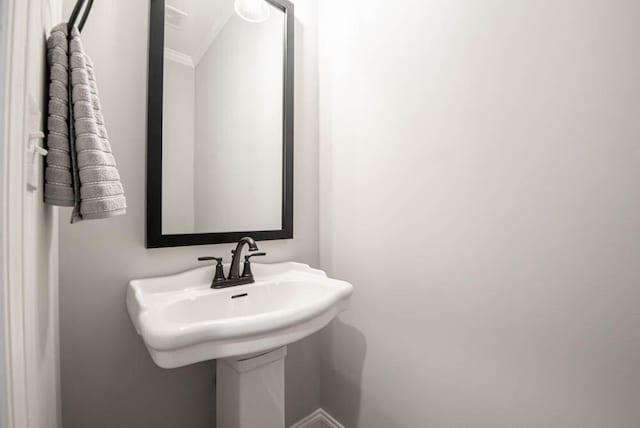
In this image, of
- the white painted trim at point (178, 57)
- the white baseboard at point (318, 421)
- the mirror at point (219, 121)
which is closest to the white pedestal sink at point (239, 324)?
the mirror at point (219, 121)

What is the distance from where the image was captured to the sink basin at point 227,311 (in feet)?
1.94

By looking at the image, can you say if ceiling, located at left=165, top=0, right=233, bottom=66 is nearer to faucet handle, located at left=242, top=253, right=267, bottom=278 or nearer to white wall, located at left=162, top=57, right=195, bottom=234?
white wall, located at left=162, top=57, right=195, bottom=234

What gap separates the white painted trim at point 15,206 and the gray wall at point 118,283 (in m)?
0.56

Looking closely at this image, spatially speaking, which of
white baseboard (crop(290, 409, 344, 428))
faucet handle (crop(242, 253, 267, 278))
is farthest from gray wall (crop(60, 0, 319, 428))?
white baseboard (crop(290, 409, 344, 428))

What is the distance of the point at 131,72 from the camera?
90cm

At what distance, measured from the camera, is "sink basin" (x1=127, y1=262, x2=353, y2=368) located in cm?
59

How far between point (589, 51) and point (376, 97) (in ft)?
2.10

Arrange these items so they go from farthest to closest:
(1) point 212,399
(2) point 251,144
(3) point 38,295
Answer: (2) point 251,144 → (1) point 212,399 → (3) point 38,295

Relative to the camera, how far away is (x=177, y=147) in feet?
3.26

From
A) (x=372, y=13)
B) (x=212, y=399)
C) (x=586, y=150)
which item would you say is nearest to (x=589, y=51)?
(x=586, y=150)

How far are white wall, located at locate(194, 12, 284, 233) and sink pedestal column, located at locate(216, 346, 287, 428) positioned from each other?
0.51 meters

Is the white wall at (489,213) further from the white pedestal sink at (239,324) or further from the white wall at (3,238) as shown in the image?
the white wall at (3,238)

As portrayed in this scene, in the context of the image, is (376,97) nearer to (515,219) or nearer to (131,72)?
(515,219)

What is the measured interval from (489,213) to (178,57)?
1.22 metres
